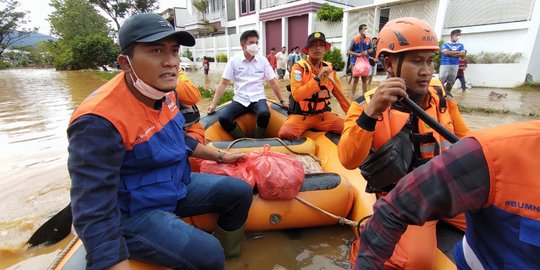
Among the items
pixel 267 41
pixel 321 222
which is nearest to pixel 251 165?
pixel 321 222

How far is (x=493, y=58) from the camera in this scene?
31.9 ft

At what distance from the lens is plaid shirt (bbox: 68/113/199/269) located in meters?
1.29

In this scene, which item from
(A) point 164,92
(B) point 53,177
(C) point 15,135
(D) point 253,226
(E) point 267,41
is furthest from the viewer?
(E) point 267,41

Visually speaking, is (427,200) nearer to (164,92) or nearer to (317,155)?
(164,92)

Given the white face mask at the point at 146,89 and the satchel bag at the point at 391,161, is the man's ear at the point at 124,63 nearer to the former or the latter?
the white face mask at the point at 146,89

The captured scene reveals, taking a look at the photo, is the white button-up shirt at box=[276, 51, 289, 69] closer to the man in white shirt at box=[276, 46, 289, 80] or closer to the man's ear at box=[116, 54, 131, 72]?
the man in white shirt at box=[276, 46, 289, 80]

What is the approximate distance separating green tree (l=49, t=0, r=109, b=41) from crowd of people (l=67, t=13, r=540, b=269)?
40.8 m

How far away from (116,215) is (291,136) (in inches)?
109

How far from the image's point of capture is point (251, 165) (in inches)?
Result: 98.3

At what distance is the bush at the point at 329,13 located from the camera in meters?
13.9

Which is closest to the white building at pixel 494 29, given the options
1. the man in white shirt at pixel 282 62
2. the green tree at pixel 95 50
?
the man in white shirt at pixel 282 62

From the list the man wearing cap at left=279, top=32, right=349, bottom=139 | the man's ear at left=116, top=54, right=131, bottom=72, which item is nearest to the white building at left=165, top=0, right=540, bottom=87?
the man wearing cap at left=279, top=32, right=349, bottom=139

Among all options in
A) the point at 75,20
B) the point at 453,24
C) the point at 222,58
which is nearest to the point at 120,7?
the point at 75,20

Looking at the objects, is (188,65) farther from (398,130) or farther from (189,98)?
(398,130)
